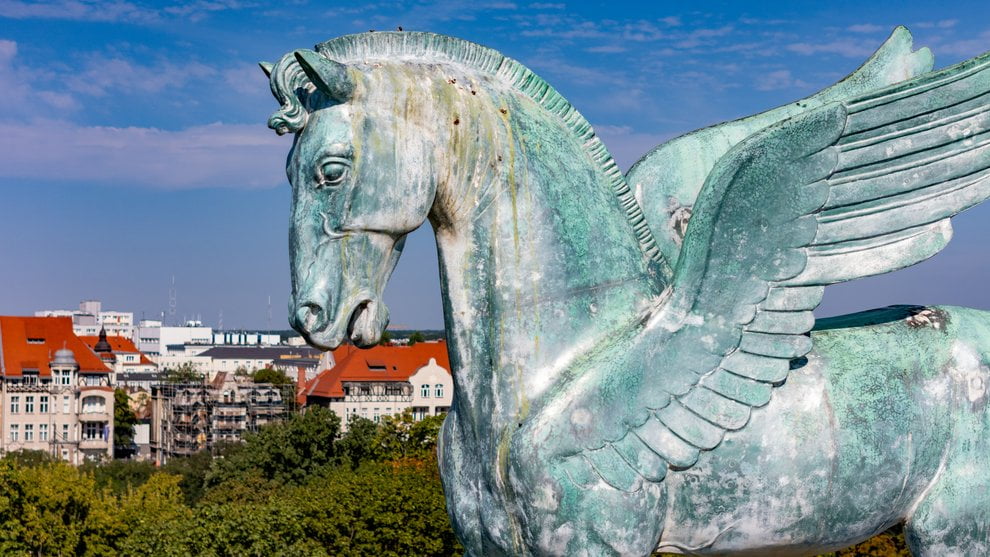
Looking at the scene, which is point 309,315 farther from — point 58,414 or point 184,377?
point 184,377

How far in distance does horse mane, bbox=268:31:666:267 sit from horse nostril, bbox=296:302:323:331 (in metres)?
0.61

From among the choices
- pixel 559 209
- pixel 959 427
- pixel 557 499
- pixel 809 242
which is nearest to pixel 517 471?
pixel 557 499

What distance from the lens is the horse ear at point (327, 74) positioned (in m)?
3.89

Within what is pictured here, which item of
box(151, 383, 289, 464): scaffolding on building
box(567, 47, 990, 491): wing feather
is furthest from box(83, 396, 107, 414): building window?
box(567, 47, 990, 491): wing feather

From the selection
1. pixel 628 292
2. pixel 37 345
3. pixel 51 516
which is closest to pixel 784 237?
pixel 628 292

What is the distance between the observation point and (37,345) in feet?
351

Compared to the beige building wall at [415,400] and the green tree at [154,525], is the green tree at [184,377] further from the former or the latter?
the green tree at [154,525]

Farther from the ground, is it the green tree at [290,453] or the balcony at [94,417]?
the balcony at [94,417]

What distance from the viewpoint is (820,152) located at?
4.09m

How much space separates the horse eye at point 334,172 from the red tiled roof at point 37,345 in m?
108

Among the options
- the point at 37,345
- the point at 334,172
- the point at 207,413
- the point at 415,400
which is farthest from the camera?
the point at 207,413

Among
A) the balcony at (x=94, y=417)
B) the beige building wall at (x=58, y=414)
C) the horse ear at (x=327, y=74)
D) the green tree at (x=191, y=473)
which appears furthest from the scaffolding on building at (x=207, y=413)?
the horse ear at (x=327, y=74)

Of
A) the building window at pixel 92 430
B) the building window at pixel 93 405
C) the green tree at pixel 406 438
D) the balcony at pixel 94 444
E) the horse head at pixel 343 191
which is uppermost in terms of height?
the building window at pixel 93 405

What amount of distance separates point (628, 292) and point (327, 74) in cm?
130
